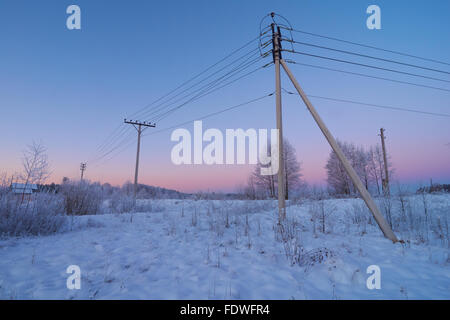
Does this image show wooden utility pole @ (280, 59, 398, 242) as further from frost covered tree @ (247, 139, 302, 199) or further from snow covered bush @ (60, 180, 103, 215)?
frost covered tree @ (247, 139, 302, 199)

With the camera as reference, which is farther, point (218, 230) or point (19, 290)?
point (218, 230)

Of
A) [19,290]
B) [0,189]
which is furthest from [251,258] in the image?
[0,189]

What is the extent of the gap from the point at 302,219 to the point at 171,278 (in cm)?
609

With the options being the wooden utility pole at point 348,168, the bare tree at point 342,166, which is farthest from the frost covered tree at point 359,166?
the wooden utility pole at point 348,168

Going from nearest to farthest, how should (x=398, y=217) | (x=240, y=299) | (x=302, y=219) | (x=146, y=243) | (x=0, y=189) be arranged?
(x=240, y=299) → (x=146, y=243) → (x=0, y=189) → (x=398, y=217) → (x=302, y=219)

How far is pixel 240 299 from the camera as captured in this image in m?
2.48

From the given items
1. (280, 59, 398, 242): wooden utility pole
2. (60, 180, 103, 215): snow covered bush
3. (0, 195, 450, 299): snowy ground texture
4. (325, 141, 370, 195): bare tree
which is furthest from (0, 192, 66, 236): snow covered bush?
(325, 141, 370, 195): bare tree

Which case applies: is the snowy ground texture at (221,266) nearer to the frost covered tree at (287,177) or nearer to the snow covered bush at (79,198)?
the snow covered bush at (79,198)

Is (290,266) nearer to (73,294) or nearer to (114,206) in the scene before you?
(73,294)

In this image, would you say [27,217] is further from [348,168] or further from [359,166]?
[359,166]

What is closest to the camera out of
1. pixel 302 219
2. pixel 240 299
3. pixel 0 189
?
pixel 240 299

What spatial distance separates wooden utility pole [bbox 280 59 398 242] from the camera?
16.4 feet

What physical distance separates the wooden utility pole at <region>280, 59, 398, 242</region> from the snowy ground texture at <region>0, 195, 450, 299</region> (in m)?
0.32

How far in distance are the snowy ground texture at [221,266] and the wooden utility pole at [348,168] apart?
0.32 metres
